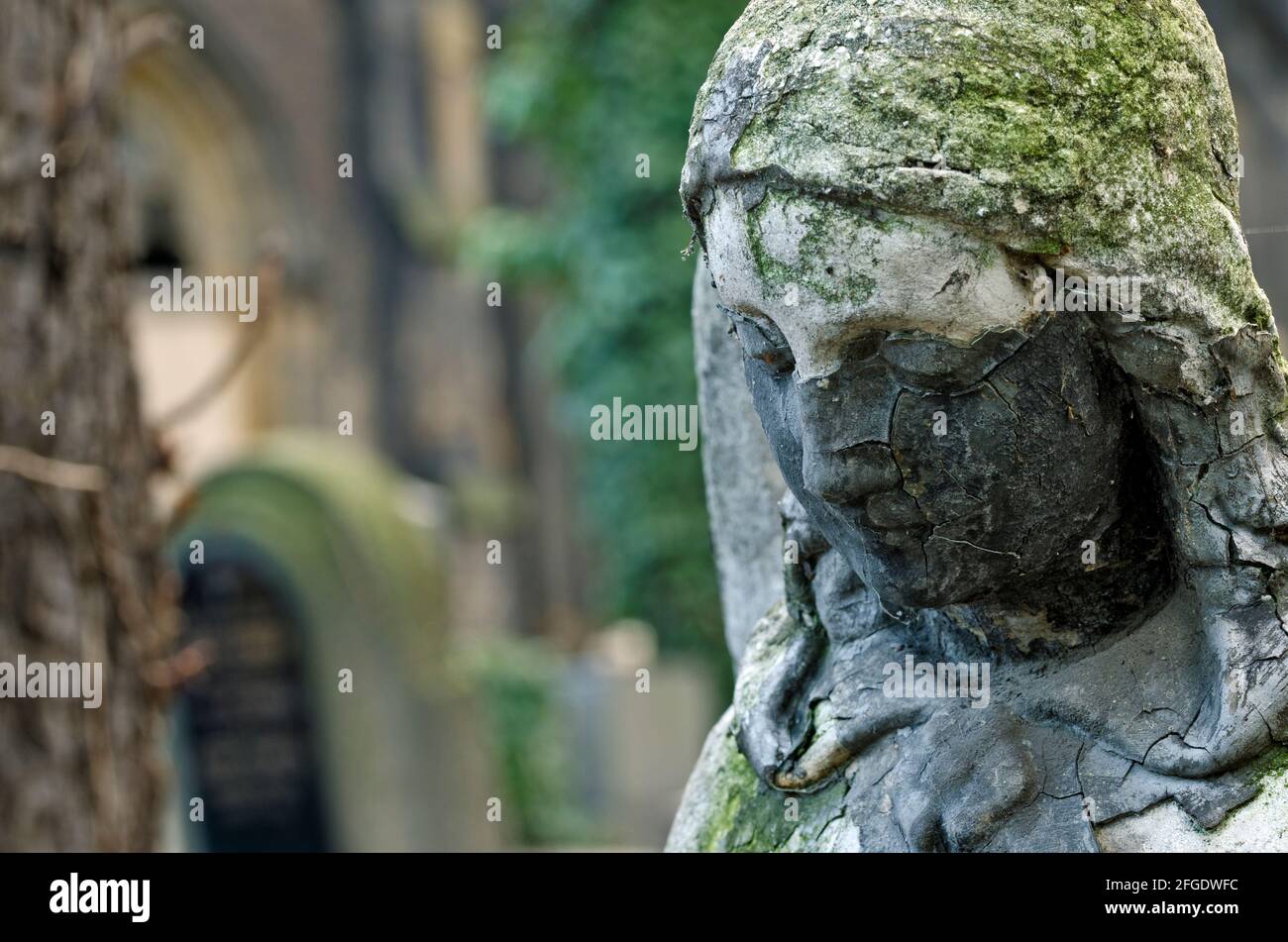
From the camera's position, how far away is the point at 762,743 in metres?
1.95

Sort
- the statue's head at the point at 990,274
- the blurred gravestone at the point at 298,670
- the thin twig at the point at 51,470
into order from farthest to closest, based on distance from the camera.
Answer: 1. the blurred gravestone at the point at 298,670
2. the thin twig at the point at 51,470
3. the statue's head at the point at 990,274

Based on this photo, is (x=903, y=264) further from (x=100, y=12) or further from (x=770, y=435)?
(x=100, y=12)

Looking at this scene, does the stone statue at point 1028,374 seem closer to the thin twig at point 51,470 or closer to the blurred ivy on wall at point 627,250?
the thin twig at point 51,470

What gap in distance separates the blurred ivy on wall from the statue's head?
9650 millimetres

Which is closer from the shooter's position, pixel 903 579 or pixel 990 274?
pixel 990 274

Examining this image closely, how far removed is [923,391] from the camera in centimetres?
159

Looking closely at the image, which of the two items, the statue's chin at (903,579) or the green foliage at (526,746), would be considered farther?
the green foliage at (526,746)

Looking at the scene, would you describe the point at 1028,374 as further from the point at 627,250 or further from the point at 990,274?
the point at 627,250

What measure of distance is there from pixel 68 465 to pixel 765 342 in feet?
8.22

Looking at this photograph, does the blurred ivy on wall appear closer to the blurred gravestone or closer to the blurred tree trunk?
the blurred gravestone

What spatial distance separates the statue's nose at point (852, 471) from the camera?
5.30 ft

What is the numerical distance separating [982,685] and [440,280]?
16.5 meters

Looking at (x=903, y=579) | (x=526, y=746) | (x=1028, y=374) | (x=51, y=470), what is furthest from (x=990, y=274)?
(x=526, y=746)

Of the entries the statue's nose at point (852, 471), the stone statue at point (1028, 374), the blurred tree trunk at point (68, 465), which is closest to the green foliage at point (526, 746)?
the blurred tree trunk at point (68, 465)
